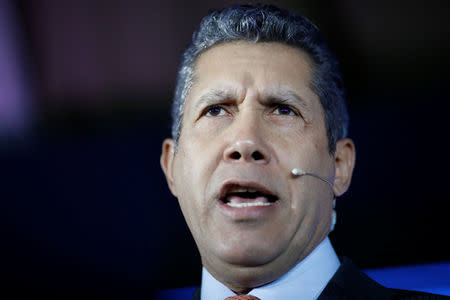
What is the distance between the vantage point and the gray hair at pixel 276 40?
173 centimetres

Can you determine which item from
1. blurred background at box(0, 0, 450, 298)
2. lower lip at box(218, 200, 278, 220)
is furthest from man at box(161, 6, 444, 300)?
blurred background at box(0, 0, 450, 298)

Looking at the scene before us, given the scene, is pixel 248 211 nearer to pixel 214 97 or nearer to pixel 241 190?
pixel 241 190

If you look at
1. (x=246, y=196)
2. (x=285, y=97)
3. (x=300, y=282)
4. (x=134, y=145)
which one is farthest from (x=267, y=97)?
(x=134, y=145)

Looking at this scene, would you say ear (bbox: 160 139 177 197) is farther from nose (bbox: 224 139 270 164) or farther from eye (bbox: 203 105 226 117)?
nose (bbox: 224 139 270 164)

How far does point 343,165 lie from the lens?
1853 millimetres

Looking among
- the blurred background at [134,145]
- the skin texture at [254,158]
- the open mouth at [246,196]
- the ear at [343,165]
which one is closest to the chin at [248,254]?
the skin texture at [254,158]

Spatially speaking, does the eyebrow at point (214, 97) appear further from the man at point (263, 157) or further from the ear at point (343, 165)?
the ear at point (343, 165)

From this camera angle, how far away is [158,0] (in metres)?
2.48

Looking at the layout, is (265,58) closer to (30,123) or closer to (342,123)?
(342,123)

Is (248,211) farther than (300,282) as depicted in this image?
No

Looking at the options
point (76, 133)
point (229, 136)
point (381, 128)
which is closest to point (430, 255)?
point (381, 128)

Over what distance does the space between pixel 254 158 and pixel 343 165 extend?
50 cm

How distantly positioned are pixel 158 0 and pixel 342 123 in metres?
1.17

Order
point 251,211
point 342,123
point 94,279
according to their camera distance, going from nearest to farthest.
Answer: point 251,211 < point 342,123 < point 94,279
